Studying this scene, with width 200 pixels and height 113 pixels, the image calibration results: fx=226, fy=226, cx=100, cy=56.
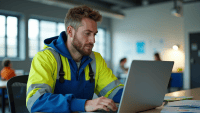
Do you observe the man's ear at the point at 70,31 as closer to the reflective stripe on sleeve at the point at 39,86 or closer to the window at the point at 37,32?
the reflective stripe on sleeve at the point at 39,86

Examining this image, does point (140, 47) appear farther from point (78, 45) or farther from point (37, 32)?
point (78, 45)

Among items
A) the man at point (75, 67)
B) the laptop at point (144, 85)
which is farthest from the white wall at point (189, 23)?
the laptop at point (144, 85)

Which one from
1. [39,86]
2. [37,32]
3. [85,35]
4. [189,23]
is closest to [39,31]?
[37,32]

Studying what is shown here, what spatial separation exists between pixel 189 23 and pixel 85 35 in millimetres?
7614

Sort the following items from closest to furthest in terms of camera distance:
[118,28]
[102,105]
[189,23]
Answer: [102,105] < [189,23] < [118,28]

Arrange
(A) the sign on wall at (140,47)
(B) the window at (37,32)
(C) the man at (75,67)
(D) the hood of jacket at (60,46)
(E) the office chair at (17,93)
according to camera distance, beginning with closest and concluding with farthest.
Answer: (C) the man at (75,67) → (E) the office chair at (17,93) → (D) the hood of jacket at (60,46) → (B) the window at (37,32) → (A) the sign on wall at (140,47)

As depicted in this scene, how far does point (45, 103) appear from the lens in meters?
1.14

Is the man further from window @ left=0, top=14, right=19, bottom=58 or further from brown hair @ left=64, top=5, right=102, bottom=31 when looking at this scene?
window @ left=0, top=14, right=19, bottom=58

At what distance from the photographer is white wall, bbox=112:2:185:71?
30.0ft

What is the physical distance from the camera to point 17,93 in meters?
1.50

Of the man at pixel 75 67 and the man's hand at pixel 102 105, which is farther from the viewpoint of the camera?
the man at pixel 75 67

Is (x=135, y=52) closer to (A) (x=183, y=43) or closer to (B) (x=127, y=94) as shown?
(A) (x=183, y=43)

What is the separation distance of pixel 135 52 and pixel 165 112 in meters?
9.40

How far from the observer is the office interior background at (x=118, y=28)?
25.1 feet
